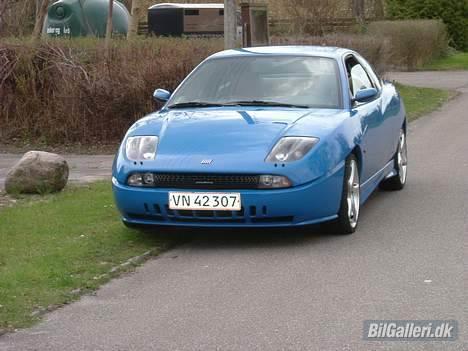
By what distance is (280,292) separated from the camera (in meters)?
6.78

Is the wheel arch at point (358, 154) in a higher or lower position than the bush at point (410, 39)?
higher

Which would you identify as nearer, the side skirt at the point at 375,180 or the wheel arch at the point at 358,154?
the wheel arch at the point at 358,154

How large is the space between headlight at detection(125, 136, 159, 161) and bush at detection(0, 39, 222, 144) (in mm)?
7024

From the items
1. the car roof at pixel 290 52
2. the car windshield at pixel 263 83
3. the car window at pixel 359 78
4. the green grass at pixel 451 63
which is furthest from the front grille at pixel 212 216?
the green grass at pixel 451 63

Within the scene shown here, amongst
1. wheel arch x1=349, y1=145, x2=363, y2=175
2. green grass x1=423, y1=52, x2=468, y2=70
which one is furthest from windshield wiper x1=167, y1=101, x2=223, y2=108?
green grass x1=423, y1=52, x2=468, y2=70

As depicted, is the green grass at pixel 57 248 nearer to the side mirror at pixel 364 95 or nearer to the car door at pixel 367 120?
the car door at pixel 367 120

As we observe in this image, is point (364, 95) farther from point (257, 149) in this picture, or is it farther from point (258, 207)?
point (258, 207)

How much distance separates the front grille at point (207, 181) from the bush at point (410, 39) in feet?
87.8

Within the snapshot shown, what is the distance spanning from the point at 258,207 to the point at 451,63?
3207 centimetres

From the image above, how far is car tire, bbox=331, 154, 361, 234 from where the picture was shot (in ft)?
27.7

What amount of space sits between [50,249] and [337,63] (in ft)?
10.5

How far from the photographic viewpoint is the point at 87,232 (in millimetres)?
8727

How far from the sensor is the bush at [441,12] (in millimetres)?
43500

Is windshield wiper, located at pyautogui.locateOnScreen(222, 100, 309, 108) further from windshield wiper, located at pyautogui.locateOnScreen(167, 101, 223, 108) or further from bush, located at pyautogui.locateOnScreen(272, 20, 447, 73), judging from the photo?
bush, located at pyautogui.locateOnScreen(272, 20, 447, 73)
